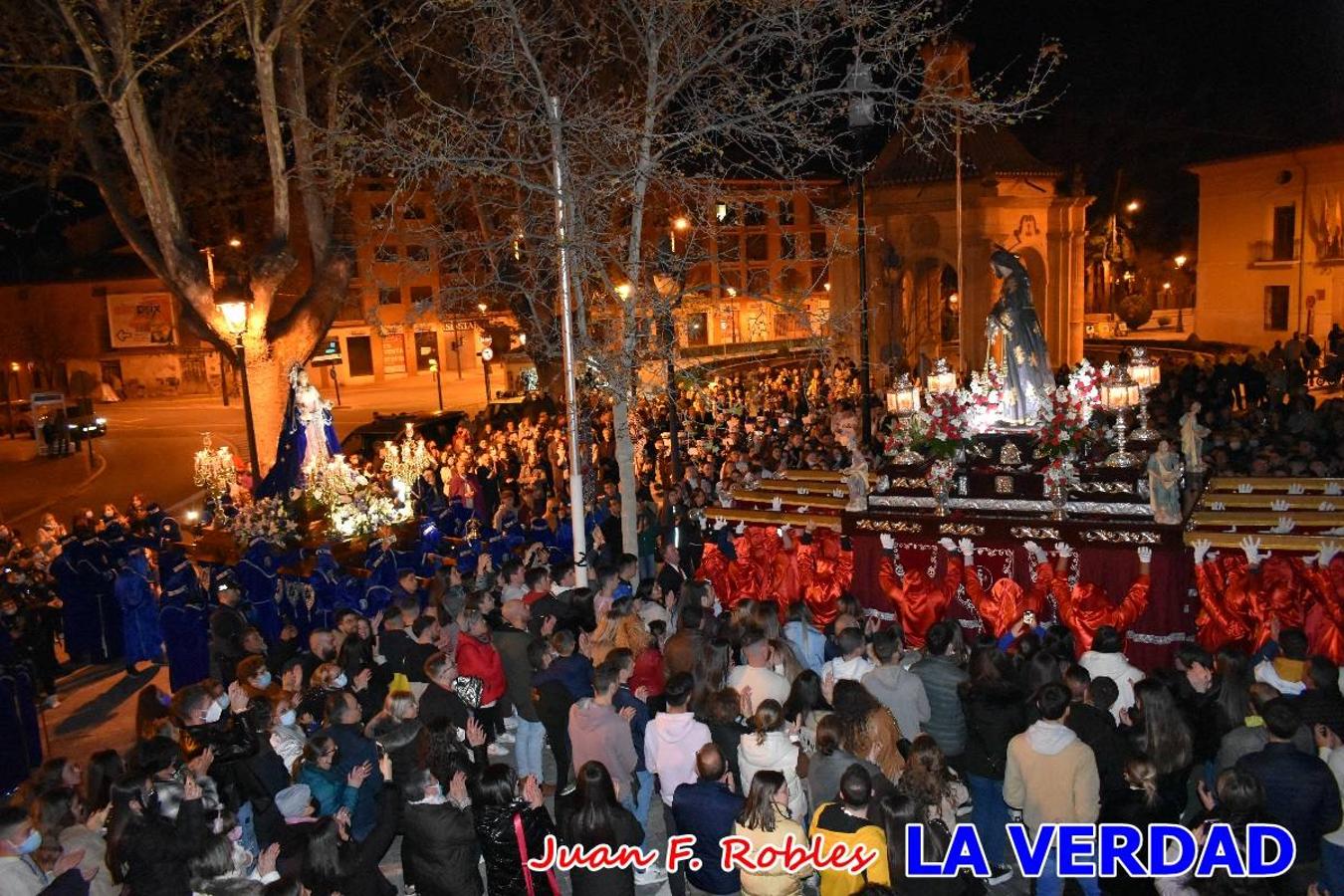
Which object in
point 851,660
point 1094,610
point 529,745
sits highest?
point 851,660

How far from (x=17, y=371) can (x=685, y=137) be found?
46.2 m

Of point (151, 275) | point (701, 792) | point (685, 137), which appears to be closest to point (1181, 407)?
point (685, 137)

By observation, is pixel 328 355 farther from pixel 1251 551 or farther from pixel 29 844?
pixel 29 844

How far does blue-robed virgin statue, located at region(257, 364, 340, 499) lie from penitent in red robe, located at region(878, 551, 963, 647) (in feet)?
30.1

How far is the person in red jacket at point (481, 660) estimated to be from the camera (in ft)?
29.9

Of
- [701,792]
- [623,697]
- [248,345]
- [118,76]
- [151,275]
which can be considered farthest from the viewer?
[151,275]

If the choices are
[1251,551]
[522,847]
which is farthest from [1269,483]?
[522,847]

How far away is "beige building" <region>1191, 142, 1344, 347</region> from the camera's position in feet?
105

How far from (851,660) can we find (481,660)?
299 cm

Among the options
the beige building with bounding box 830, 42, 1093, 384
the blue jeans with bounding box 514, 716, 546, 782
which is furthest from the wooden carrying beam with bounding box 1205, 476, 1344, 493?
the beige building with bounding box 830, 42, 1093, 384

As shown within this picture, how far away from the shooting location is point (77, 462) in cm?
3441

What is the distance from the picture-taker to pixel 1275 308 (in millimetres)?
34656

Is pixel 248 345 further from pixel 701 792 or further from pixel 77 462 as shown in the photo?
pixel 77 462

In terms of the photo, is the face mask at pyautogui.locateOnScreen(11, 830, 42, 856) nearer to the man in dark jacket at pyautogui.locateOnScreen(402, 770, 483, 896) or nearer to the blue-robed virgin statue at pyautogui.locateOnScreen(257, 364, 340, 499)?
the man in dark jacket at pyautogui.locateOnScreen(402, 770, 483, 896)
